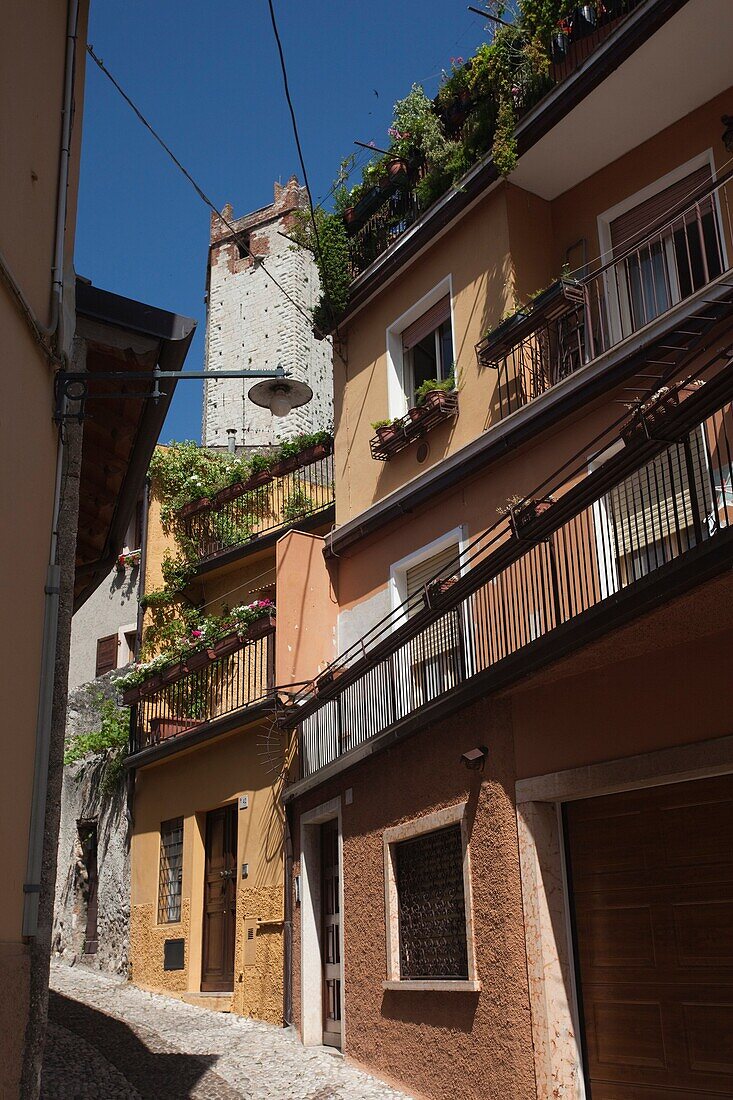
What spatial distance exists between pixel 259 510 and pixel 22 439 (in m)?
14.8

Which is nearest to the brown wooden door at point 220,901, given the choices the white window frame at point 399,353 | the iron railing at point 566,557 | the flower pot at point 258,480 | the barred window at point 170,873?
the barred window at point 170,873

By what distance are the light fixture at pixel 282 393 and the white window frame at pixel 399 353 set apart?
4868mm

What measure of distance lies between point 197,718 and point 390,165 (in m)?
8.45

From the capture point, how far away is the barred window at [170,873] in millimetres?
16391

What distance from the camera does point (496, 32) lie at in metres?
12.7

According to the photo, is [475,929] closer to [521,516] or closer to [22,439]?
[521,516]

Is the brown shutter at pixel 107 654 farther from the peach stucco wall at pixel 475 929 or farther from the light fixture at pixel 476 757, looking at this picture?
the light fixture at pixel 476 757

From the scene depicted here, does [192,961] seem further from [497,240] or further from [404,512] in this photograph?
[497,240]

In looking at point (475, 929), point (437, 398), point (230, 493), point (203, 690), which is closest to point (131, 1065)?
point (475, 929)

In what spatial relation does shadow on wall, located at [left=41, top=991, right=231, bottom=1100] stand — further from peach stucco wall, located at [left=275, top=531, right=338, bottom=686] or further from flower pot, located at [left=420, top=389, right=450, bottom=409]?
flower pot, located at [left=420, top=389, right=450, bottom=409]

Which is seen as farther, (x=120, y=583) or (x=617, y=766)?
(x=120, y=583)

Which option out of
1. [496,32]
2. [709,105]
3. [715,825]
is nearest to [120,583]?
[496,32]

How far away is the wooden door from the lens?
12.5 m

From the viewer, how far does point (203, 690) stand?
56.2ft
